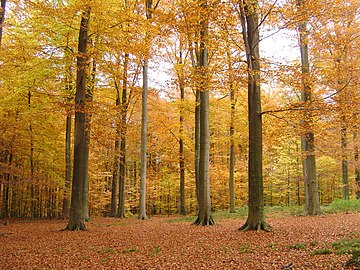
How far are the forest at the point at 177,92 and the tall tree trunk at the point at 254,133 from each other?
0.11 feet

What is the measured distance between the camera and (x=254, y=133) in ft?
31.4

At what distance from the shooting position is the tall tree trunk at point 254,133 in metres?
9.16

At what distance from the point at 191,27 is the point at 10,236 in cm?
940

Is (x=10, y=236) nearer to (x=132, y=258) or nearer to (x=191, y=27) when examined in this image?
(x=132, y=258)

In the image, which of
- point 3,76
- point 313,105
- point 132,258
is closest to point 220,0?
point 313,105

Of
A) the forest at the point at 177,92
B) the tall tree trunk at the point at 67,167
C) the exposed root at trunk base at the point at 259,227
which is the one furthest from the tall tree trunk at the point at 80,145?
the exposed root at trunk base at the point at 259,227

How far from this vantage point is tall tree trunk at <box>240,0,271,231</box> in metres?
9.16

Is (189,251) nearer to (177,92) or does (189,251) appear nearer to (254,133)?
(254,133)

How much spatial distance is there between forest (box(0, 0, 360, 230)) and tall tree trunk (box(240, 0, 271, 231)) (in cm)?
3

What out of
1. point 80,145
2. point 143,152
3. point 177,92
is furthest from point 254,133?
point 177,92

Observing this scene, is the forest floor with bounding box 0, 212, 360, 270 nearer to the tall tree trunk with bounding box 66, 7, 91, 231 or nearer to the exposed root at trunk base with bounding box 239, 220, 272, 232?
the exposed root at trunk base with bounding box 239, 220, 272, 232

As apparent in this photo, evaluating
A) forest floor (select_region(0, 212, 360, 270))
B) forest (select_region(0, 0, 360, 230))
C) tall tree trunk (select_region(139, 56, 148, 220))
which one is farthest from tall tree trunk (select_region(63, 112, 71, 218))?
forest floor (select_region(0, 212, 360, 270))

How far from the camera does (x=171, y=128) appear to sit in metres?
22.2

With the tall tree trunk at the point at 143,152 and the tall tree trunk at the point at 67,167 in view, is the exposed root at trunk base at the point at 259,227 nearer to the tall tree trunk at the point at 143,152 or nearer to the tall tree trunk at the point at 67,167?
the tall tree trunk at the point at 143,152
